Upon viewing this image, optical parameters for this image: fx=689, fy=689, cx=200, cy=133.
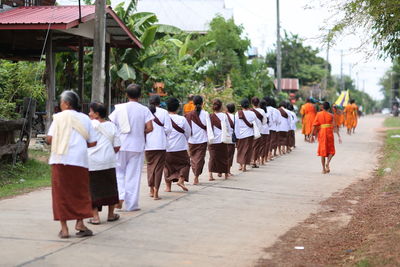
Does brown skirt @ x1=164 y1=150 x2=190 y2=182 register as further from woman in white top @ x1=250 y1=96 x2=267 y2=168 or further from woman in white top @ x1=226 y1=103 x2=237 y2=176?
woman in white top @ x1=250 y1=96 x2=267 y2=168

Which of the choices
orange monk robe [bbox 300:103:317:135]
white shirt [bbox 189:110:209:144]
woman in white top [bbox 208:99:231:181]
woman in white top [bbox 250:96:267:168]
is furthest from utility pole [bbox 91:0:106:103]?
orange monk robe [bbox 300:103:317:135]

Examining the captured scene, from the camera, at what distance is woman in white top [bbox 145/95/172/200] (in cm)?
1097

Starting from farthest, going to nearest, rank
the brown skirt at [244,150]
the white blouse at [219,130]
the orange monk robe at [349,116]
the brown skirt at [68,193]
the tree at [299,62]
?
the tree at [299,62] < the orange monk robe at [349,116] < the brown skirt at [244,150] < the white blouse at [219,130] < the brown skirt at [68,193]

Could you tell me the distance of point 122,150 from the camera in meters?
9.81

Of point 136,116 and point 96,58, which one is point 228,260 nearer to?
point 136,116

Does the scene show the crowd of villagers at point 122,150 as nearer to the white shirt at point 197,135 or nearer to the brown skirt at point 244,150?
the white shirt at point 197,135

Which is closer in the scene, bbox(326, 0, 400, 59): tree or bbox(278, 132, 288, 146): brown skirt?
bbox(326, 0, 400, 59): tree

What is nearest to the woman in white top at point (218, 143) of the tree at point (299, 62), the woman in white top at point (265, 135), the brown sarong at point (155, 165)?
the brown sarong at point (155, 165)

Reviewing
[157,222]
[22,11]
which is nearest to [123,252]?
[157,222]

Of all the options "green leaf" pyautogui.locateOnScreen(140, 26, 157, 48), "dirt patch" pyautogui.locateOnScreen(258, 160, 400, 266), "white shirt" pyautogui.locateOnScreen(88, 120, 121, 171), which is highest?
"green leaf" pyautogui.locateOnScreen(140, 26, 157, 48)

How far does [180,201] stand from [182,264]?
4.21 metres

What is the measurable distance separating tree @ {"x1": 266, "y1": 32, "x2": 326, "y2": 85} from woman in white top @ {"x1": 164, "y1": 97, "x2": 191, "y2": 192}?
5599 cm

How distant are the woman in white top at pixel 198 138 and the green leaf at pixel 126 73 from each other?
8562 mm

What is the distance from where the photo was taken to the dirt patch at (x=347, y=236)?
714 cm
